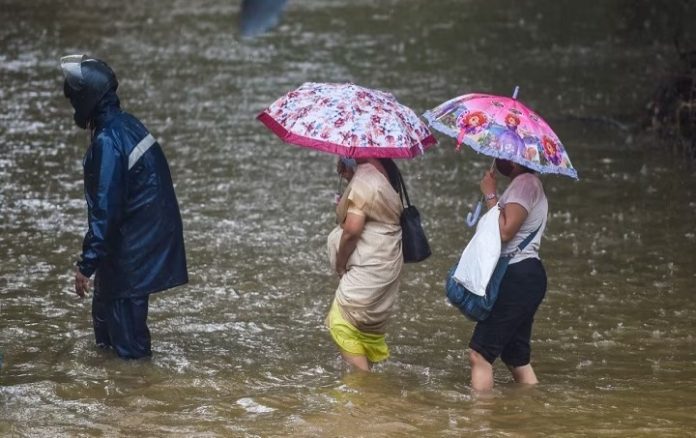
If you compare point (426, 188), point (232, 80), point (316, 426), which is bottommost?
point (316, 426)

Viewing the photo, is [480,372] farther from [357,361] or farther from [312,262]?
[312,262]

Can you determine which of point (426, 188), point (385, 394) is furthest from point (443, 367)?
point (426, 188)

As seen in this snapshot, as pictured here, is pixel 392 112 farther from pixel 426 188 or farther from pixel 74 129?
pixel 74 129

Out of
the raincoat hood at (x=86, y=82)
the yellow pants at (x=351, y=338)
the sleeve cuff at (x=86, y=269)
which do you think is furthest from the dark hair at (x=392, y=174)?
the sleeve cuff at (x=86, y=269)

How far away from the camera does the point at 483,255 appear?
19.7 feet

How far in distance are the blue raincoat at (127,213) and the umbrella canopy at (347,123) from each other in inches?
26.9

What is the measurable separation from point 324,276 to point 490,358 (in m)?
3.02

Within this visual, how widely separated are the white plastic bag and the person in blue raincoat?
63.5 inches

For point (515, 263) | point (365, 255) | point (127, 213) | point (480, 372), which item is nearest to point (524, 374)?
point (480, 372)

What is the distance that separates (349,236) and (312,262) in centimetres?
316

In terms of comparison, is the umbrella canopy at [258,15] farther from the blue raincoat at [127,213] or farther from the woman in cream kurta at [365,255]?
the blue raincoat at [127,213]

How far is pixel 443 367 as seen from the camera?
7.09 meters

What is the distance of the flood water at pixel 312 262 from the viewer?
616 cm

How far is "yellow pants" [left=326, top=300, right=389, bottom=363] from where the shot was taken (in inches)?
252
